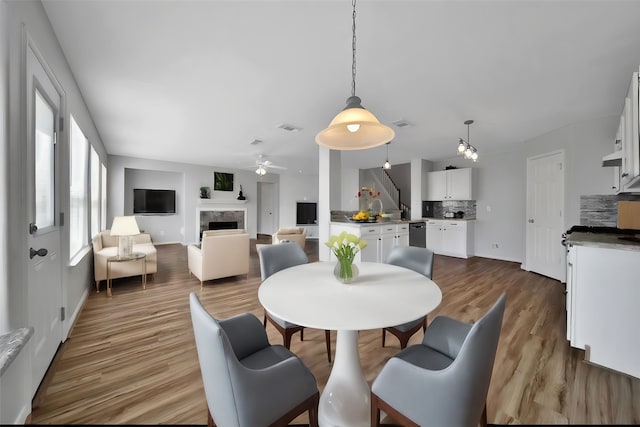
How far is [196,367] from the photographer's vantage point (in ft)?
6.07

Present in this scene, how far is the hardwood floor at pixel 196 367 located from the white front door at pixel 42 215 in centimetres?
25

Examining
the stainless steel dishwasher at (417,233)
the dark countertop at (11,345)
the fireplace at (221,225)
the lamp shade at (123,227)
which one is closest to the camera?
the dark countertop at (11,345)

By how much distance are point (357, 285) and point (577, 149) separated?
4.46m

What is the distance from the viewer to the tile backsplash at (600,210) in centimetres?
338

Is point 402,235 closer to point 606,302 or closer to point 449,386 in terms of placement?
point 606,302

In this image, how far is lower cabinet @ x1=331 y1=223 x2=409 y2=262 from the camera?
3965mm

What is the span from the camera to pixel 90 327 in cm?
242

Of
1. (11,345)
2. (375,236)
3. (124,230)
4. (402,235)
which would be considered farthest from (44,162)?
(402,235)

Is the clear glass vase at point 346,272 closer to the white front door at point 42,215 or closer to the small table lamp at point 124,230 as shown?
the white front door at point 42,215

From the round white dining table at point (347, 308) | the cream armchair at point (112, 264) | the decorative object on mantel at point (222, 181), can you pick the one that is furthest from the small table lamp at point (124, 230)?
the decorative object on mantel at point (222, 181)

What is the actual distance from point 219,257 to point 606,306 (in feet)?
13.6

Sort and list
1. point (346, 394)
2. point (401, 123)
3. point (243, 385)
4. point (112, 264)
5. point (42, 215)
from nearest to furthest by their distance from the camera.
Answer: point (243, 385), point (346, 394), point (42, 215), point (112, 264), point (401, 123)

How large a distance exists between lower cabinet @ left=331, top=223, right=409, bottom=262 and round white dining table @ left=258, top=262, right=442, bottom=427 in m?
2.29

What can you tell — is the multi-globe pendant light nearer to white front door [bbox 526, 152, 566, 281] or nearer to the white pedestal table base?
the white pedestal table base
